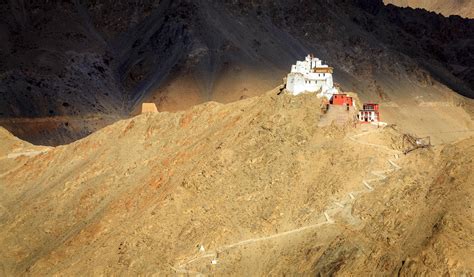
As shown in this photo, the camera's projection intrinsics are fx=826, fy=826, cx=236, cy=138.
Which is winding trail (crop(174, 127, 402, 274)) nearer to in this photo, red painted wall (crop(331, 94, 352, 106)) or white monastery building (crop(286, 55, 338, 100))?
red painted wall (crop(331, 94, 352, 106))

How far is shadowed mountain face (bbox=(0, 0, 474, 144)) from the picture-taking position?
15538 centimetres

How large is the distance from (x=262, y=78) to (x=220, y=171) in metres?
100

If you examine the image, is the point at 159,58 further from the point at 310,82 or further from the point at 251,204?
the point at 251,204

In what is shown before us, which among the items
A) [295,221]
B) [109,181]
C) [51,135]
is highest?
[295,221]

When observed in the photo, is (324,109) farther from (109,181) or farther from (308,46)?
(308,46)

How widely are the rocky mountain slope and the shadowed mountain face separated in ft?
221

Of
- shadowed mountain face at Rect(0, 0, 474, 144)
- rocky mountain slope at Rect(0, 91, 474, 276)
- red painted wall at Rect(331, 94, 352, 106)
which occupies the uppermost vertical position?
red painted wall at Rect(331, 94, 352, 106)

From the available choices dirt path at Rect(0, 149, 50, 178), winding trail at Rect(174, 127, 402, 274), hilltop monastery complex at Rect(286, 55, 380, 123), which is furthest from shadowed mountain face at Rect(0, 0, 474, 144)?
winding trail at Rect(174, 127, 402, 274)

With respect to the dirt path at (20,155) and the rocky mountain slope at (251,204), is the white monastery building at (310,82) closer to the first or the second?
the rocky mountain slope at (251,204)

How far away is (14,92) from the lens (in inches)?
5984

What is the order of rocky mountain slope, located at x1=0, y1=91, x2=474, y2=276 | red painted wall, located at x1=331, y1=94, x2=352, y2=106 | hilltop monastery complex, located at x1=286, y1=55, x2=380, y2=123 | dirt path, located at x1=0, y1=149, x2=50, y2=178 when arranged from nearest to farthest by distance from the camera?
rocky mountain slope, located at x1=0, y1=91, x2=474, y2=276 < red painted wall, located at x1=331, y1=94, x2=352, y2=106 < hilltop monastery complex, located at x1=286, y1=55, x2=380, y2=123 < dirt path, located at x1=0, y1=149, x2=50, y2=178

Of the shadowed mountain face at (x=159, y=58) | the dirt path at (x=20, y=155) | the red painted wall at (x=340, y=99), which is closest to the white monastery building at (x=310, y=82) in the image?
the red painted wall at (x=340, y=99)

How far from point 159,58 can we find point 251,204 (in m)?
123

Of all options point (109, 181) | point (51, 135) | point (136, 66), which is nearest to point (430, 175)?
point (109, 181)
